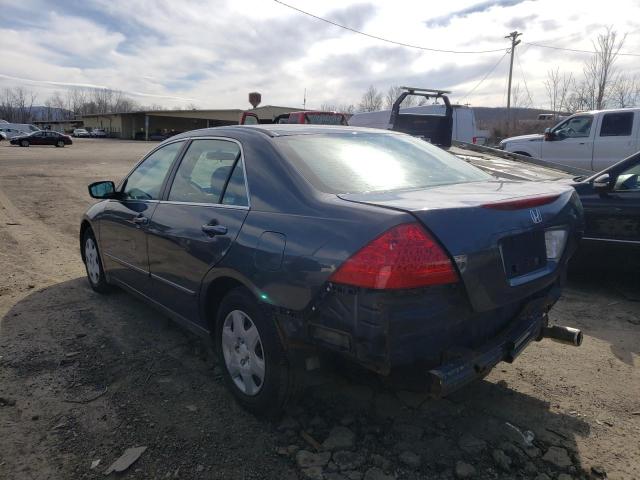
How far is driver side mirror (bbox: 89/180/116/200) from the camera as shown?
4.31 meters

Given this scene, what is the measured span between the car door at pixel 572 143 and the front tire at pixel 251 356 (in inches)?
444

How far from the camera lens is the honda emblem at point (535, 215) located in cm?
250

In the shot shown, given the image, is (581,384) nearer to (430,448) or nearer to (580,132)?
(430,448)

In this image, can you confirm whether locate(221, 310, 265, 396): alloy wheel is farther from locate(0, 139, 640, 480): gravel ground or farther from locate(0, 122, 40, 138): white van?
locate(0, 122, 40, 138): white van

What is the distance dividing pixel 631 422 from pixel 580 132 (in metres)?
10.6

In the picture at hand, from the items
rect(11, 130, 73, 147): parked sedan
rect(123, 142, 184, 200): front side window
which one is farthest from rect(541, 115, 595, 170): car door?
rect(11, 130, 73, 147): parked sedan

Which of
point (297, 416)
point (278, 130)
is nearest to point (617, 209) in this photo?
point (278, 130)

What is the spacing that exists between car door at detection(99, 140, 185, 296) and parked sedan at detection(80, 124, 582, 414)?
0.11 metres

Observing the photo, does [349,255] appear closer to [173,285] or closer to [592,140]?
[173,285]

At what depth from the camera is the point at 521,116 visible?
5412 centimetres

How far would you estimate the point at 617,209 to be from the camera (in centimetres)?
462

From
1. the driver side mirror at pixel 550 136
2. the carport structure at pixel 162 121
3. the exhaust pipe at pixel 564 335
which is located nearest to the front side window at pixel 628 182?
the exhaust pipe at pixel 564 335

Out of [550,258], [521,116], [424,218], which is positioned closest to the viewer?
[424,218]

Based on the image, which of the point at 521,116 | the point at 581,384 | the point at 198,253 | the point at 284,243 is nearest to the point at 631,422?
the point at 581,384
